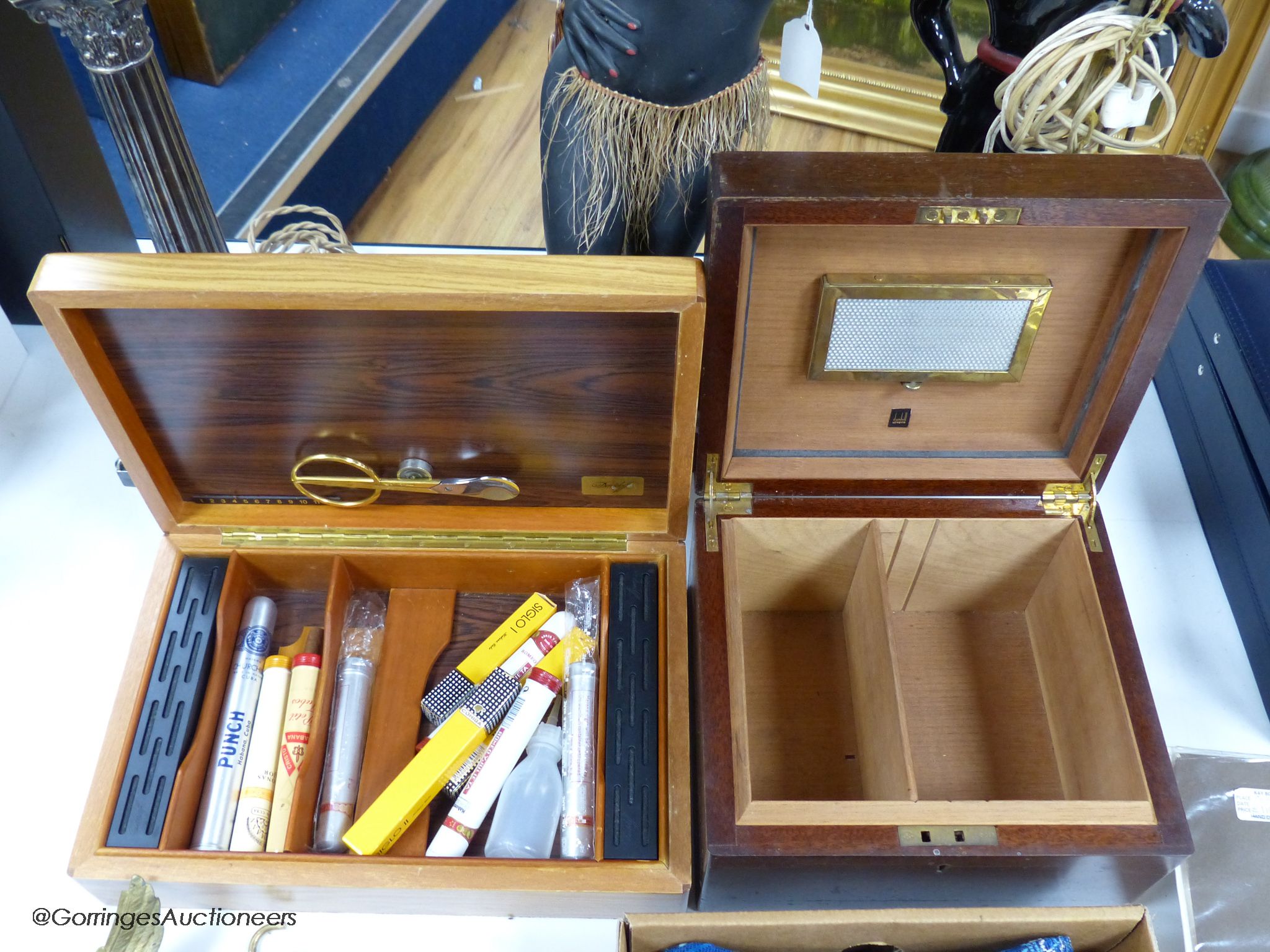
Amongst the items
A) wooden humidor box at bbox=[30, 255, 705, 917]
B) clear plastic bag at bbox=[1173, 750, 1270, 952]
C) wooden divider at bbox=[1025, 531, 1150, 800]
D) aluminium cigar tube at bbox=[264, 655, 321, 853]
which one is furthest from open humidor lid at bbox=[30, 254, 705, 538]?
clear plastic bag at bbox=[1173, 750, 1270, 952]

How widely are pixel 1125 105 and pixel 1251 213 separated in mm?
1098

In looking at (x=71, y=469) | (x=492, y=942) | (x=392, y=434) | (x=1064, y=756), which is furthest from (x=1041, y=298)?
(x=71, y=469)

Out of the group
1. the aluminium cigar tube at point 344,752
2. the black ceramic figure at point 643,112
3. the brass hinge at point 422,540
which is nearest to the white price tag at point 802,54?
the black ceramic figure at point 643,112

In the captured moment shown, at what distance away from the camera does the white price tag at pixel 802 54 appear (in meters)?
0.99

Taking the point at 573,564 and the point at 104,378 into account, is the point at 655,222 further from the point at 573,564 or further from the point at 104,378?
the point at 104,378

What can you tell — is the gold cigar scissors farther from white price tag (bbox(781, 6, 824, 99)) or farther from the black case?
the black case

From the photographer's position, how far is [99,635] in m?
1.03

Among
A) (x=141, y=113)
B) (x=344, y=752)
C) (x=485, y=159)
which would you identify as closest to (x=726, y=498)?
(x=344, y=752)

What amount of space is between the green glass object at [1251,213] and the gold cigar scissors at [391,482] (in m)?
1.42

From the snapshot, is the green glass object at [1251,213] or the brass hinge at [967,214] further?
the green glass object at [1251,213]

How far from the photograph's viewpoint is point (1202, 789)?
92cm

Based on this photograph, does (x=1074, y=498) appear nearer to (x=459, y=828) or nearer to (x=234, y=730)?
(x=459, y=828)

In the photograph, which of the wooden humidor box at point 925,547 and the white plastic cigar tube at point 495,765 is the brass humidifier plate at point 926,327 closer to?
the wooden humidor box at point 925,547

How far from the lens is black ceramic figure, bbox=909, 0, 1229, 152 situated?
865 millimetres
